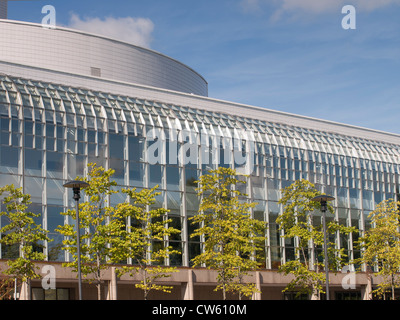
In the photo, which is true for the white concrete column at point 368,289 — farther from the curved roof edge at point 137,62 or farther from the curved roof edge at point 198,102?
the curved roof edge at point 137,62

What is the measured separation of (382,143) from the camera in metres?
80.9

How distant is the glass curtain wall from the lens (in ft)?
163

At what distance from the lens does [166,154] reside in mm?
56844

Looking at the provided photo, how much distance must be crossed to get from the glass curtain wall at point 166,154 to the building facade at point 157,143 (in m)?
0.10

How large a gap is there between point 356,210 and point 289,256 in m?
11.8

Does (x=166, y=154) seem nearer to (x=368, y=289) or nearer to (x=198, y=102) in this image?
(x=198, y=102)

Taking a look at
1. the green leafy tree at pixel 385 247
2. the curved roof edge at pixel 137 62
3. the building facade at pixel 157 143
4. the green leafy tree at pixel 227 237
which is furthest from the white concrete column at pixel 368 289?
the curved roof edge at pixel 137 62

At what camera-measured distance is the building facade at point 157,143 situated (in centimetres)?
5038

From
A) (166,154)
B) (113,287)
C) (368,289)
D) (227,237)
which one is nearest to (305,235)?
(227,237)

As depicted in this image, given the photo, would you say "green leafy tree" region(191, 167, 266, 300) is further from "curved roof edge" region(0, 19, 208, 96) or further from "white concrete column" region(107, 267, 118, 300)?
"curved roof edge" region(0, 19, 208, 96)

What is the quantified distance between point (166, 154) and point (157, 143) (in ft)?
4.05

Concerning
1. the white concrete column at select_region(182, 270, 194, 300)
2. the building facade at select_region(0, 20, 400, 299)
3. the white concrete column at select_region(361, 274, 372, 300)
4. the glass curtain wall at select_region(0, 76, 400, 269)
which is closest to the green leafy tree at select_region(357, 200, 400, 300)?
the white concrete column at select_region(361, 274, 372, 300)
